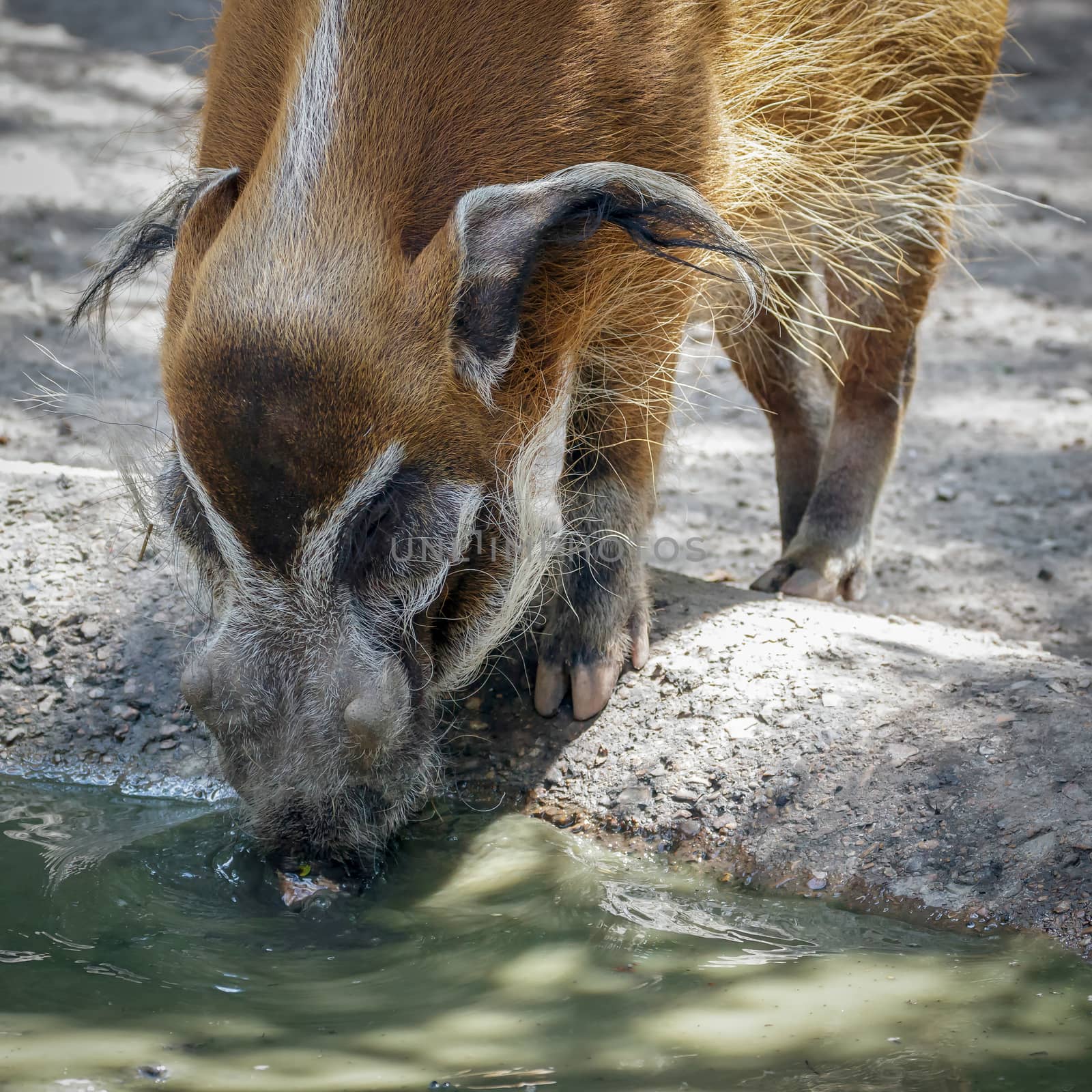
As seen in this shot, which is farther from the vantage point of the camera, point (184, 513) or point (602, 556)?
point (602, 556)

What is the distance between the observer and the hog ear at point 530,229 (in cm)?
219

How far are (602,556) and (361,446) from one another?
2.89ft

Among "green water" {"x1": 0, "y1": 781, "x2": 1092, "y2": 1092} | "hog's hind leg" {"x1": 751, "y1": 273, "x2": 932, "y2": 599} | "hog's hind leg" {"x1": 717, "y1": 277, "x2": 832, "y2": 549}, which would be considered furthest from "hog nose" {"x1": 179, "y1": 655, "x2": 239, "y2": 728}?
"hog's hind leg" {"x1": 717, "y1": 277, "x2": 832, "y2": 549}

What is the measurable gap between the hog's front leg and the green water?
0.40 meters

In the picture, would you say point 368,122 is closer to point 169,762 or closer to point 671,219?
point 671,219

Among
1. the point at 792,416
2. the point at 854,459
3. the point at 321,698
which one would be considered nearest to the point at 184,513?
the point at 321,698

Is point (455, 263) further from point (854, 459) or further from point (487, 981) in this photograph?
point (854, 459)

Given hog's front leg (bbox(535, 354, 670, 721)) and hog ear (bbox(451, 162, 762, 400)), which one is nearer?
hog ear (bbox(451, 162, 762, 400))

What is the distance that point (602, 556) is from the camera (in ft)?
9.54

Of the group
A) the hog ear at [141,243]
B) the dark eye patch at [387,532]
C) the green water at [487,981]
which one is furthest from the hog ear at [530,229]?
the green water at [487,981]

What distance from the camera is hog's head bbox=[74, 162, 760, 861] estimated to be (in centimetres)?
212

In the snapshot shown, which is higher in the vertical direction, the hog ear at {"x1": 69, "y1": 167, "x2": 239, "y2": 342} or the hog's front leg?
the hog ear at {"x1": 69, "y1": 167, "x2": 239, "y2": 342}

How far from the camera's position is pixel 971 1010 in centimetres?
202

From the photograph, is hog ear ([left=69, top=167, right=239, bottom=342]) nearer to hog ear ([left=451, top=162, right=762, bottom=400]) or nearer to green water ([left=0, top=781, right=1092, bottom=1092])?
hog ear ([left=451, top=162, right=762, bottom=400])
